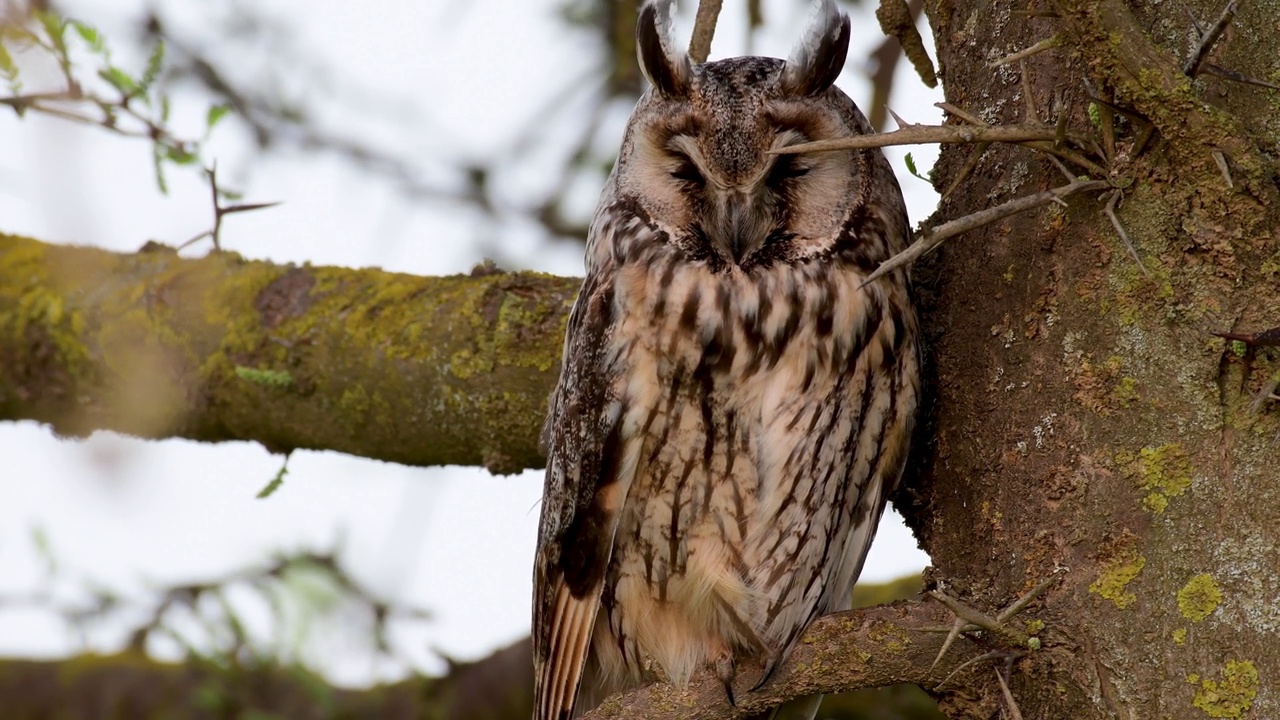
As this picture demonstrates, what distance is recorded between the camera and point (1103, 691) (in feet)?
5.00

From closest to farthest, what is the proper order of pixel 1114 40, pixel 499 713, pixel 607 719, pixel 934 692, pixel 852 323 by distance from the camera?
pixel 1114 40 < pixel 934 692 < pixel 607 719 < pixel 852 323 < pixel 499 713

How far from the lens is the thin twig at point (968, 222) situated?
1.39 meters

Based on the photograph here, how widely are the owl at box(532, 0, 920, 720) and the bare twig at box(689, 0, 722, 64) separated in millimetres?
226

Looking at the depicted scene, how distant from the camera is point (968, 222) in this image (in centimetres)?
141

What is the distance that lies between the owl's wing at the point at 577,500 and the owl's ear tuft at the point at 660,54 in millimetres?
321

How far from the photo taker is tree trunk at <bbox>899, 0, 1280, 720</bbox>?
1.43m

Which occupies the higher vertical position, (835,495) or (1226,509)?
(835,495)

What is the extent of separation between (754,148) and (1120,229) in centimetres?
69

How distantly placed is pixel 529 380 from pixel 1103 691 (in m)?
1.21

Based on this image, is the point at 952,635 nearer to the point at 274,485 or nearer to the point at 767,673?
the point at 767,673

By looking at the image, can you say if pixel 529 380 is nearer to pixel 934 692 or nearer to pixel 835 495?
pixel 835 495

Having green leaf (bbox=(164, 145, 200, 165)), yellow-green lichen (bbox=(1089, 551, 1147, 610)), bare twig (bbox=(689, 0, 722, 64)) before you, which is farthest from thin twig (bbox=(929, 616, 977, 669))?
green leaf (bbox=(164, 145, 200, 165))

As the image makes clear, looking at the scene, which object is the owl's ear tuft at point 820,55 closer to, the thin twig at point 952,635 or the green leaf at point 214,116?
the thin twig at point 952,635

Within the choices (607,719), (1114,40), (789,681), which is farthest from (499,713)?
(1114,40)
